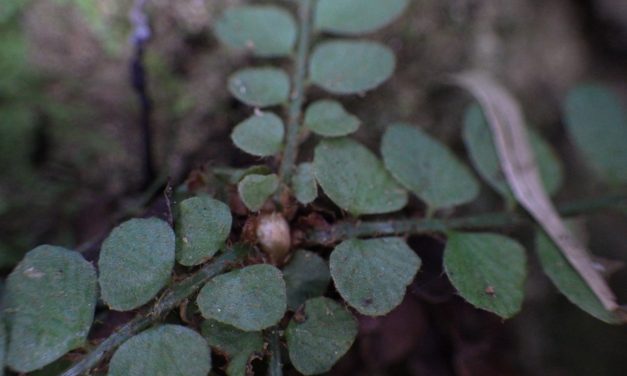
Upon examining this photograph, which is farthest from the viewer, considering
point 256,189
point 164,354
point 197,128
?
point 197,128

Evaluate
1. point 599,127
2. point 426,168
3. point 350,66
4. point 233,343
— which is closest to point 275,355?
point 233,343

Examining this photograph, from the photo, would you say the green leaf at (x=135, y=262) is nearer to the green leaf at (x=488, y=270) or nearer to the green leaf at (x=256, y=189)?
the green leaf at (x=256, y=189)

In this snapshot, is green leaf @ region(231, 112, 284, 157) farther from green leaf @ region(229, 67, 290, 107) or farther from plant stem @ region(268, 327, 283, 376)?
plant stem @ region(268, 327, 283, 376)

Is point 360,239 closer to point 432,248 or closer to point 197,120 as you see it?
point 432,248

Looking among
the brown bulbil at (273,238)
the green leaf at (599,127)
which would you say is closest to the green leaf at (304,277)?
the brown bulbil at (273,238)

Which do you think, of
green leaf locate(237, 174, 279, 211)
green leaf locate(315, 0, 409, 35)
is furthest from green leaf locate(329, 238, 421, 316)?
green leaf locate(315, 0, 409, 35)

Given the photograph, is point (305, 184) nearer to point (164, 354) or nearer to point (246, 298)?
point (246, 298)
